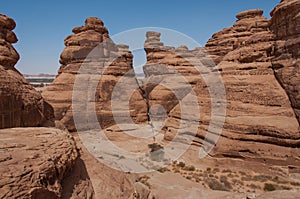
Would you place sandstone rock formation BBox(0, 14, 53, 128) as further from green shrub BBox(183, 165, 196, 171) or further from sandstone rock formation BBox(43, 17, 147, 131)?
sandstone rock formation BBox(43, 17, 147, 131)

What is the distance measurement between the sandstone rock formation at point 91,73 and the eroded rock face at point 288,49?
12536 mm

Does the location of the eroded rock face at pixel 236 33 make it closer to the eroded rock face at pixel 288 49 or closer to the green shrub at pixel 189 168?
the eroded rock face at pixel 288 49

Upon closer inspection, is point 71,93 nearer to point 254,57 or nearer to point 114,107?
point 114,107

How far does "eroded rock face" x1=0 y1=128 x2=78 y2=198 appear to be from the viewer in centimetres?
309

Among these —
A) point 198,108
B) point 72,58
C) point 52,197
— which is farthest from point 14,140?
point 72,58

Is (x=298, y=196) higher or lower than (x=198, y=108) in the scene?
lower

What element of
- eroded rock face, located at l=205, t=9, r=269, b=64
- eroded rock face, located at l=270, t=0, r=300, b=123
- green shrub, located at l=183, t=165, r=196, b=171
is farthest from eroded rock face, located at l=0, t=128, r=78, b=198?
eroded rock face, located at l=205, t=9, r=269, b=64

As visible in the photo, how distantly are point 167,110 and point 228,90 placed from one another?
35.2 feet

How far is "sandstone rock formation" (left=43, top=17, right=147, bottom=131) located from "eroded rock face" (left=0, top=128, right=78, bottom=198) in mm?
14876

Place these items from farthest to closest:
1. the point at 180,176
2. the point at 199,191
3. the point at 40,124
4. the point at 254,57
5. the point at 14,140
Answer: the point at 254,57 < the point at 180,176 < the point at 199,191 < the point at 40,124 < the point at 14,140

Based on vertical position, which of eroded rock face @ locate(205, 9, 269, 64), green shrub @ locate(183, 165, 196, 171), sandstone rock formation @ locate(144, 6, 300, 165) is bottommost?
green shrub @ locate(183, 165, 196, 171)

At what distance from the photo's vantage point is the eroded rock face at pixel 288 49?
10969 mm

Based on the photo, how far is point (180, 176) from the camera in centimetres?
1158

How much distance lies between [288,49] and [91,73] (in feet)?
49.0
